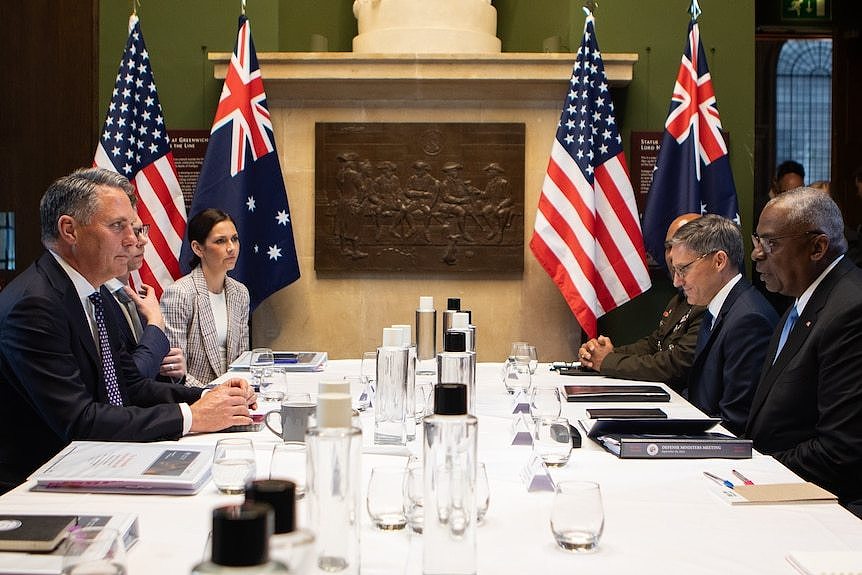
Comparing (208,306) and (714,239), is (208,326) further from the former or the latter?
(714,239)

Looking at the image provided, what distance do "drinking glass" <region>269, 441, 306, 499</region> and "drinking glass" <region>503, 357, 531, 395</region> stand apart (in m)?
1.31

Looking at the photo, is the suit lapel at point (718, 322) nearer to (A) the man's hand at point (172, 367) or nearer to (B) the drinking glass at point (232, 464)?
(A) the man's hand at point (172, 367)

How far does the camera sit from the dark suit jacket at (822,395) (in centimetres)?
280

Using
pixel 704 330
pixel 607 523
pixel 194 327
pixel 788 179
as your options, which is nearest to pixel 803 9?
pixel 788 179

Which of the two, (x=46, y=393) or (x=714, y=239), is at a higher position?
(x=714, y=239)

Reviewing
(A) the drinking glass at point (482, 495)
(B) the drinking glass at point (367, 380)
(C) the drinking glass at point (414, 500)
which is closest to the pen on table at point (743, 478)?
(A) the drinking glass at point (482, 495)

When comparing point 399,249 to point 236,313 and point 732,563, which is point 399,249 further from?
point 732,563

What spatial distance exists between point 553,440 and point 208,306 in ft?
9.77

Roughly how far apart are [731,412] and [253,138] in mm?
3427

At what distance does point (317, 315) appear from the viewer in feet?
20.7

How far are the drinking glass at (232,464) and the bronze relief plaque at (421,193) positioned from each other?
4.21 m

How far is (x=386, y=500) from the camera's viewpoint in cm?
180

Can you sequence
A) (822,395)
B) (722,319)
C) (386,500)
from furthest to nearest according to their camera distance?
1. (722,319)
2. (822,395)
3. (386,500)

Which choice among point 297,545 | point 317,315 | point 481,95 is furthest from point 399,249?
point 297,545
